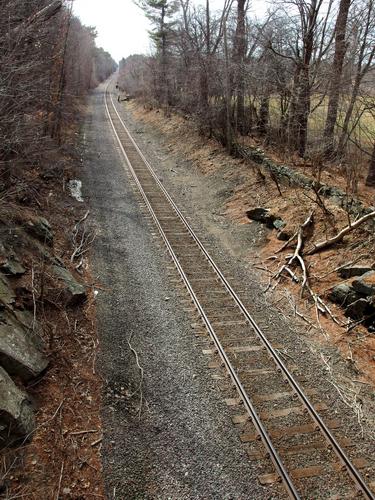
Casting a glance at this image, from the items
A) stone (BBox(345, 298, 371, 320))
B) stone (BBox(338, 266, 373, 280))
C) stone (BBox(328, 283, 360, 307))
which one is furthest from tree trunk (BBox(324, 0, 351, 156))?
stone (BBox(345, 298, 371, 320))

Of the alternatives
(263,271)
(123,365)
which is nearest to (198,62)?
(263,271)

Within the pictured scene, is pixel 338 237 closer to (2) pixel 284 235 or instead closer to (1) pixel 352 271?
(1) pixel 352 271

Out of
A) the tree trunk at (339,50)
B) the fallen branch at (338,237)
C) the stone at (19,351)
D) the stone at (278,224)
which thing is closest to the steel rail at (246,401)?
the stone at (19,351)

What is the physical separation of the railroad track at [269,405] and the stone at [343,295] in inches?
87.3

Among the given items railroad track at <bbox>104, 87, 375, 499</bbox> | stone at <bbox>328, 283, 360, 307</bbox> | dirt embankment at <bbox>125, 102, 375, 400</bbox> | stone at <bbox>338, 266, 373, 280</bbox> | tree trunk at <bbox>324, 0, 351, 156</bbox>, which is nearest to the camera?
railroad track at <bbox>104, 87, 375, 499</bbox>

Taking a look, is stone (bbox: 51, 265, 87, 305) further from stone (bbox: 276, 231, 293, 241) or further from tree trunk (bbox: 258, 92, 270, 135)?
tree trunk (bbox: 258, 92, 270, 135)

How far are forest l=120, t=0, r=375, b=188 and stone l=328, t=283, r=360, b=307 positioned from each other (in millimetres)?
3895

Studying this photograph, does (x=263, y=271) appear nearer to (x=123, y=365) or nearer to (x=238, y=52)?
(x=123, y=365)

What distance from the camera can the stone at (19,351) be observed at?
21.1ft

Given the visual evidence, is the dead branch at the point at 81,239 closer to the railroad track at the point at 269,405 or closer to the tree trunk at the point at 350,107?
the railroad track at the point at 269,405

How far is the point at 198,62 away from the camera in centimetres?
2322

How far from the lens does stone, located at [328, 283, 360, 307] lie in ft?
31.2

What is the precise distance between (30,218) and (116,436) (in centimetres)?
653

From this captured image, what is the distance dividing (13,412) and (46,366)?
4.68 feet
